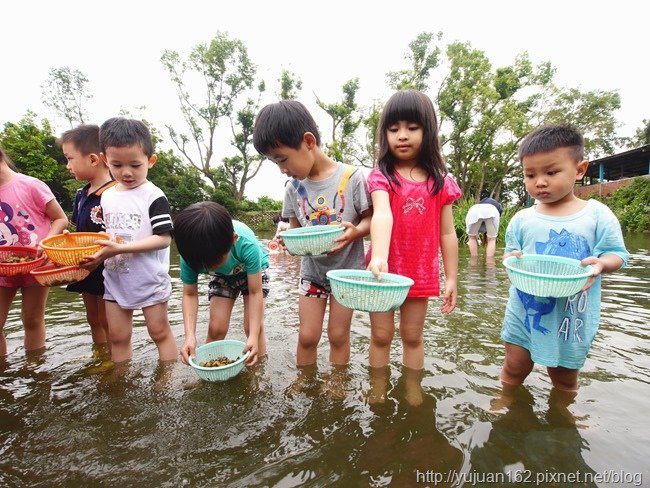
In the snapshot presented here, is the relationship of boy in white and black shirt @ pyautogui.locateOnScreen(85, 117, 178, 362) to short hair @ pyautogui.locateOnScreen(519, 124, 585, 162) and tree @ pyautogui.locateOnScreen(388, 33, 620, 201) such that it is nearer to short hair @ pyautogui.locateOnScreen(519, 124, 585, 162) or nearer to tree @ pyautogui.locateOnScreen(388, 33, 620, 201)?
short hair @ pyautogui.locateOnScreen(519, 124, 585, 162)

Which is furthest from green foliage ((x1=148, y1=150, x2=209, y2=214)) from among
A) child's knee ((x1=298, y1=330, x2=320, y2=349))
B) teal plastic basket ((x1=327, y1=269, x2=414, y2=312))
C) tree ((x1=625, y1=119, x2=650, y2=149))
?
tree ((x1=625, y1=119, x2=650, y2=149))

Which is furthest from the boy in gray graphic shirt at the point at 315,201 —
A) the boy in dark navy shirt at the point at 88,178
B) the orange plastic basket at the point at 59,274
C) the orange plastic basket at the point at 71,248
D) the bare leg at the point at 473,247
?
the bare leg at the point at 473,247

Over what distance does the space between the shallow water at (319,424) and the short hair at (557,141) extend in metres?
1.23

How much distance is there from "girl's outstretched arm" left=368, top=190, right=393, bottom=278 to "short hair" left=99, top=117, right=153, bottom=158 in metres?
1.44

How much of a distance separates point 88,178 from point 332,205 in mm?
1849

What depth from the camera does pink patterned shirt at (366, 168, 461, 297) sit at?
78.7 inches

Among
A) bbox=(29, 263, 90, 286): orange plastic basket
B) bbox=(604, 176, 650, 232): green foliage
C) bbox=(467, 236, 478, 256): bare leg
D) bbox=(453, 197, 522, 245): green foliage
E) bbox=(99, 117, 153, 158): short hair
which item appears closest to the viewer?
bbox=(29, 263, 90, 286): orange plastic basket

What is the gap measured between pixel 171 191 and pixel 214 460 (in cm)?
2383

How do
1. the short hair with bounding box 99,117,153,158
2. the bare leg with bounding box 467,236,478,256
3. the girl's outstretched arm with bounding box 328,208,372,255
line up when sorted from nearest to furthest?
the girl's outstretched arm with bounding box 328,208,372,255, the short hair with bounding box 99,117,153,158, the bare leg with bounding box 467,236,478,256

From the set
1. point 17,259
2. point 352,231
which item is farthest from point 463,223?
point 17,259

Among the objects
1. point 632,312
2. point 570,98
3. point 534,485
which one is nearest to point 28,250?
point 534,485

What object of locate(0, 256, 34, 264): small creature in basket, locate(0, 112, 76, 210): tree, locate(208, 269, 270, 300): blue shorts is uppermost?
locate(0, 112, 76, 210): tree

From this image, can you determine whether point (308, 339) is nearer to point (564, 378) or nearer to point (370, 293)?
point (370, 293)

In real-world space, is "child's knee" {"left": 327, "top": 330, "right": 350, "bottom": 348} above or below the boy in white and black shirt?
below
